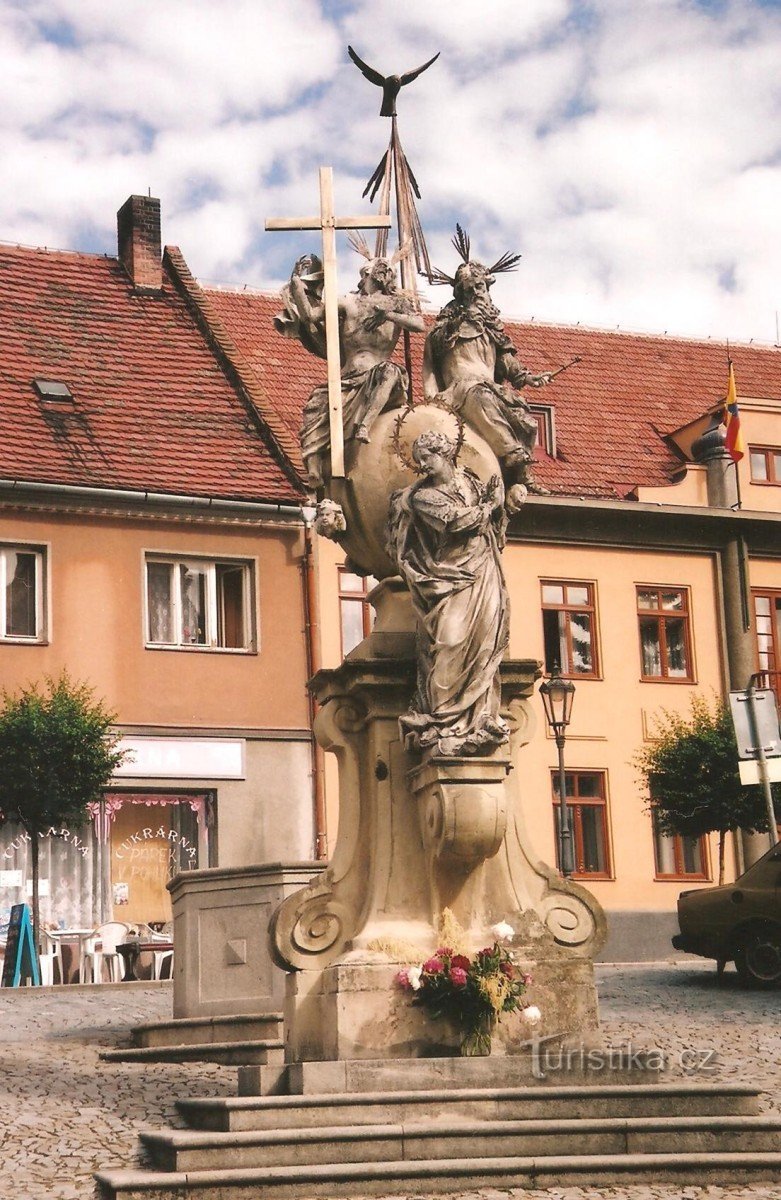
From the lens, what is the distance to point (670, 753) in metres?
26.0

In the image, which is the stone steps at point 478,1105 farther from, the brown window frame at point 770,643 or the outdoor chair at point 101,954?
the brown window frame at point 770,643

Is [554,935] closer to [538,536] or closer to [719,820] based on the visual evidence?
[719,820]

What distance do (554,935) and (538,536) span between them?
20.9 metres

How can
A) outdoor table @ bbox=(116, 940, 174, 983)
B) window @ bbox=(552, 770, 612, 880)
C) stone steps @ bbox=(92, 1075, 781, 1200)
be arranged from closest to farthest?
1. stone steps @ bbox=(92, 1075, 781, 1200)
2. outdoor table @ bbox=(116, 940, 174, 983)
3. window @ bbox=(552, 770, 612, 880)

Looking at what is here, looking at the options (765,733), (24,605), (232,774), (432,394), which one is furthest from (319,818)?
→ (432,394)

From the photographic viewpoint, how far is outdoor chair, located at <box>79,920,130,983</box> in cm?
2416

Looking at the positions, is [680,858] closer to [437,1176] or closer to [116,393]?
[116,393]

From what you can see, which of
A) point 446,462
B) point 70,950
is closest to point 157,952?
point 70,950

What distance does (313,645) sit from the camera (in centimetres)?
2909

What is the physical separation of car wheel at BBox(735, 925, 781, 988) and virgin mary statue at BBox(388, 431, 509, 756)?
8836 millimetres

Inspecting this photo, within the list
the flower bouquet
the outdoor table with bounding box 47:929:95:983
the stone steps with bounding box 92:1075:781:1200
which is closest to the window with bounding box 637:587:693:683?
the outdoor table with bounding box 47:929:95:983

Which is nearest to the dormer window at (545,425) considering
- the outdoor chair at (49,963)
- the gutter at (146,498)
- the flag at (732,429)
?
the flag at (732,429)

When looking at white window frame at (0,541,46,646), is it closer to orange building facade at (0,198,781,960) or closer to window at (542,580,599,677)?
orange building facade at (0,198,781,960)

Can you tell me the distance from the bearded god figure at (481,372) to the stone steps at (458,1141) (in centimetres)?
392
